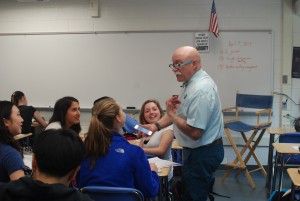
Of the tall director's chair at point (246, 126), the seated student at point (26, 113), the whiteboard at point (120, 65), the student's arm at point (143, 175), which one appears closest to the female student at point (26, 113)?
the seated student at point (26, 113)

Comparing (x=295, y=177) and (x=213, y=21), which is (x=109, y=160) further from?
(x=213, y=21)

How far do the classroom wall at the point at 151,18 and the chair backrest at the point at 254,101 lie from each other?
0.52 metres

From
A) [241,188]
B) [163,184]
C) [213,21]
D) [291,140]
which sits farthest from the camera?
[213,21]

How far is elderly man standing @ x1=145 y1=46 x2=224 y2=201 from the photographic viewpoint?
237 centimetres

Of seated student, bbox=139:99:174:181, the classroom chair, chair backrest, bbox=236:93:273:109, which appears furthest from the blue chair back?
seated student, bbox=139:99:174:181

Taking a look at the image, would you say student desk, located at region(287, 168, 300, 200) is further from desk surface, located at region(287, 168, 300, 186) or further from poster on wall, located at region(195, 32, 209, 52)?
poster on wall, located at region(195, 32, 209, 52)

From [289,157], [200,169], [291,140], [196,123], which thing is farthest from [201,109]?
[289,157]

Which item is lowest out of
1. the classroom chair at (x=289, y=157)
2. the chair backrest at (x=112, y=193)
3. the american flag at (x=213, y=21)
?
the classroom chair at (x=289, y=157)

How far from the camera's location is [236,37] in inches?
205

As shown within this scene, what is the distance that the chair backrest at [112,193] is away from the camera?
A: 1.86 metres

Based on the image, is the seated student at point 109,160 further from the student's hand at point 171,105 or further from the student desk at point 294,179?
the student desk at point 294,179

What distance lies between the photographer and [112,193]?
6.20ft

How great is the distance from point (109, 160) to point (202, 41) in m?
3.68

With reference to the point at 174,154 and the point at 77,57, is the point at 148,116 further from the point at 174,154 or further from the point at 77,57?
the point at 77,57
